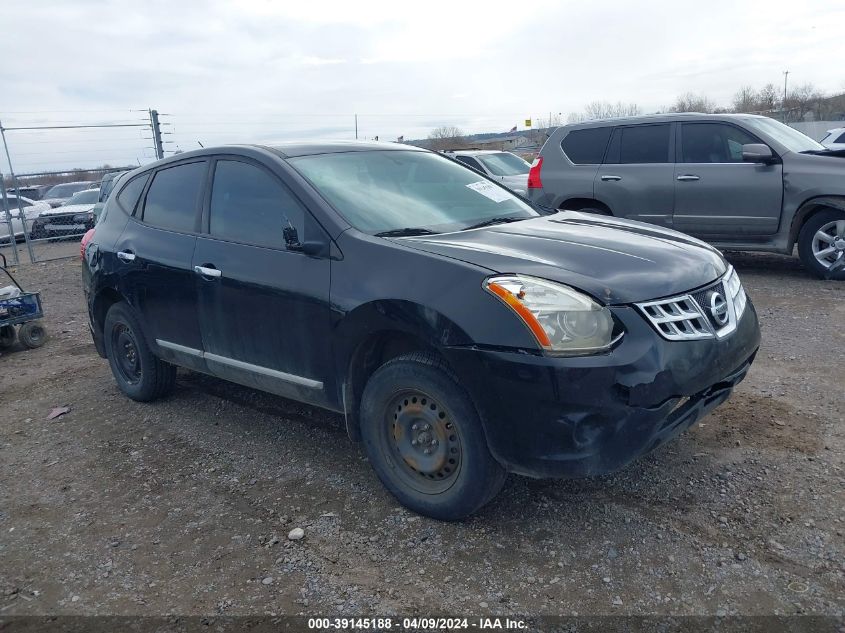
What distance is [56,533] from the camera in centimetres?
352

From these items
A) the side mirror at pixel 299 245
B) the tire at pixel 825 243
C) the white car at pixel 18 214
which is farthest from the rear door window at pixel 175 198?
the white car at pixel 18 214

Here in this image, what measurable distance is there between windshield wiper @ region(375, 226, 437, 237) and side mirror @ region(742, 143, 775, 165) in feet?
18.0

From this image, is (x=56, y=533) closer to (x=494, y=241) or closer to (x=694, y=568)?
(x=494, y=241)

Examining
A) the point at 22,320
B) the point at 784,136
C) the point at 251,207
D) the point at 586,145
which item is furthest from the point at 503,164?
the point at 251,207

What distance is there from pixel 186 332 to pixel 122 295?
0.83 m

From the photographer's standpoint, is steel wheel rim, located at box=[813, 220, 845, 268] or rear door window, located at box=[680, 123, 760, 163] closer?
steel wheel rim, located at box=[813, 220, 845, 268]

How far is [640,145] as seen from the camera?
869 centimetres

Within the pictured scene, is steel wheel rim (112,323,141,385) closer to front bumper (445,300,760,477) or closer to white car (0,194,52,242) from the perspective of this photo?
front bumper (445,300,760,477)

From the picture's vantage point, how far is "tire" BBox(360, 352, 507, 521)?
3.05 metres

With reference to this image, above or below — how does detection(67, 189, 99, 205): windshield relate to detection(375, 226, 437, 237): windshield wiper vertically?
below

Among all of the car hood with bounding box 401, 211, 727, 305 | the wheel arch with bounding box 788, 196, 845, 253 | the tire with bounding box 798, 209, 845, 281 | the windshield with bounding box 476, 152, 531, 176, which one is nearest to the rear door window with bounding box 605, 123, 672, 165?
the wheel arch with bounding box 788, 196, 845, 253

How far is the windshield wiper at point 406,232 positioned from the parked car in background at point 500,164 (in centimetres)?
922

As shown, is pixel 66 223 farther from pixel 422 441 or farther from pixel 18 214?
pixel 422 441

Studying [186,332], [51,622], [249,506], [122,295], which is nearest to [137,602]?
[51,622]
